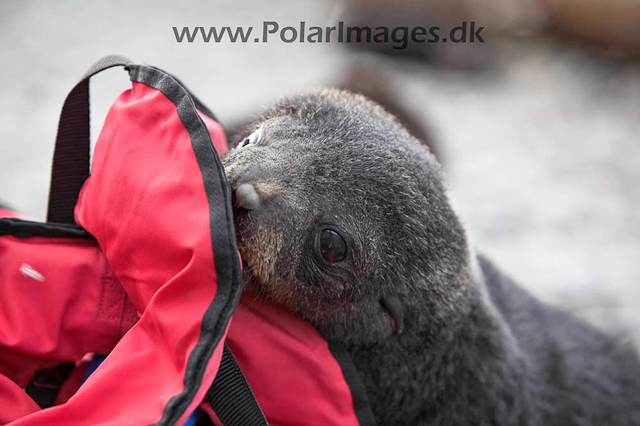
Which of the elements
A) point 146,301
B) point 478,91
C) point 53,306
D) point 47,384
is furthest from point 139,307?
point 478,91

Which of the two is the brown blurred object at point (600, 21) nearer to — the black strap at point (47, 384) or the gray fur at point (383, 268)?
the gray fur at point (383, 268)

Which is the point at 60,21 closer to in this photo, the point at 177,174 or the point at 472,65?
the point at 472,65

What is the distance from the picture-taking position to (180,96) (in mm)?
1521

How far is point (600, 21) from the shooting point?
Result: 658 centimetres

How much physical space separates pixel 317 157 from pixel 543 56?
602 cm

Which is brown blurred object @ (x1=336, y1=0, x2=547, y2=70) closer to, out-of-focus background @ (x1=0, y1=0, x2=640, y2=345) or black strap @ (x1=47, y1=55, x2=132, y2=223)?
out-of-focus background @ (x1=0, y1=0, x2=640, y2=345)

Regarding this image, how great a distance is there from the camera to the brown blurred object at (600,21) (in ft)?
21.1

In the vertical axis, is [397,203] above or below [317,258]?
above

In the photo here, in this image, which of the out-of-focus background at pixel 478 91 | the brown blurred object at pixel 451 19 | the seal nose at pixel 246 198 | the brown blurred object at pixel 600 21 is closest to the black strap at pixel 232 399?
the seal nose at pixel 246 198

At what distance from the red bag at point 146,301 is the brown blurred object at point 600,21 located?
596cm

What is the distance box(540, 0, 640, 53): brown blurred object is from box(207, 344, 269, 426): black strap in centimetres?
629

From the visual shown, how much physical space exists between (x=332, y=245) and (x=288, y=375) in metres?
0.38

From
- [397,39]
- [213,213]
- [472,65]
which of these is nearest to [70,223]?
[213,213]

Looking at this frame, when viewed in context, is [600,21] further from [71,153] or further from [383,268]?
[71,153]
